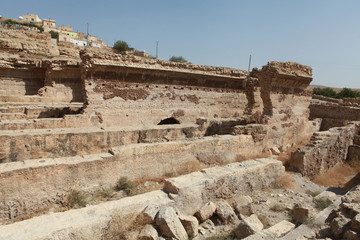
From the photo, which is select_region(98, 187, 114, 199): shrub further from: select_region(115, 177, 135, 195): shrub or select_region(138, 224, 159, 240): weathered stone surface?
select_region(138, 224, 159, 240): weathered stone surface

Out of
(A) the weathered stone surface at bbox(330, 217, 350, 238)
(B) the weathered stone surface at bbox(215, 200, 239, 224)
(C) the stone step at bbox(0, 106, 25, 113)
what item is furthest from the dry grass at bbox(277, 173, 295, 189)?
(C) the stone step at bbox(0, 106, 25, 113)

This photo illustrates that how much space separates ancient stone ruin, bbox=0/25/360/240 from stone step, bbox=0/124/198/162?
2 centimetres

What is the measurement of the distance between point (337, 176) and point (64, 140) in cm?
778

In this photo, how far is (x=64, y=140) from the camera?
5.36m

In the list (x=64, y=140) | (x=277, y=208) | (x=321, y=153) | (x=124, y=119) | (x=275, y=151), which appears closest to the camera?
(x=277, y=208)

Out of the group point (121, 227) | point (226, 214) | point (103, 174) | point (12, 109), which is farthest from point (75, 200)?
point (12, 109)

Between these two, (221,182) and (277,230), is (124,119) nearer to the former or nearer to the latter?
(221,182)

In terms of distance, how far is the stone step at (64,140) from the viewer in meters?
4.92

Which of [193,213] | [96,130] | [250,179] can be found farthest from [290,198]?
[96,130]

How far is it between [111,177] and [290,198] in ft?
11.9

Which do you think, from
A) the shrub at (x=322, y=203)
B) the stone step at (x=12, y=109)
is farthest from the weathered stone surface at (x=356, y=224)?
the stone step at (x=12, y=109)

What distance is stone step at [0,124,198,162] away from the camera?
4.92 metres

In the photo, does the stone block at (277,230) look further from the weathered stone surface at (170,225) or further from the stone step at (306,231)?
the weathered stone surface at (170,225)

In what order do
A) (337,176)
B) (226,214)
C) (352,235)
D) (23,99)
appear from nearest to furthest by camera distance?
(352,235), (226,214), (337,176), (23,99)
